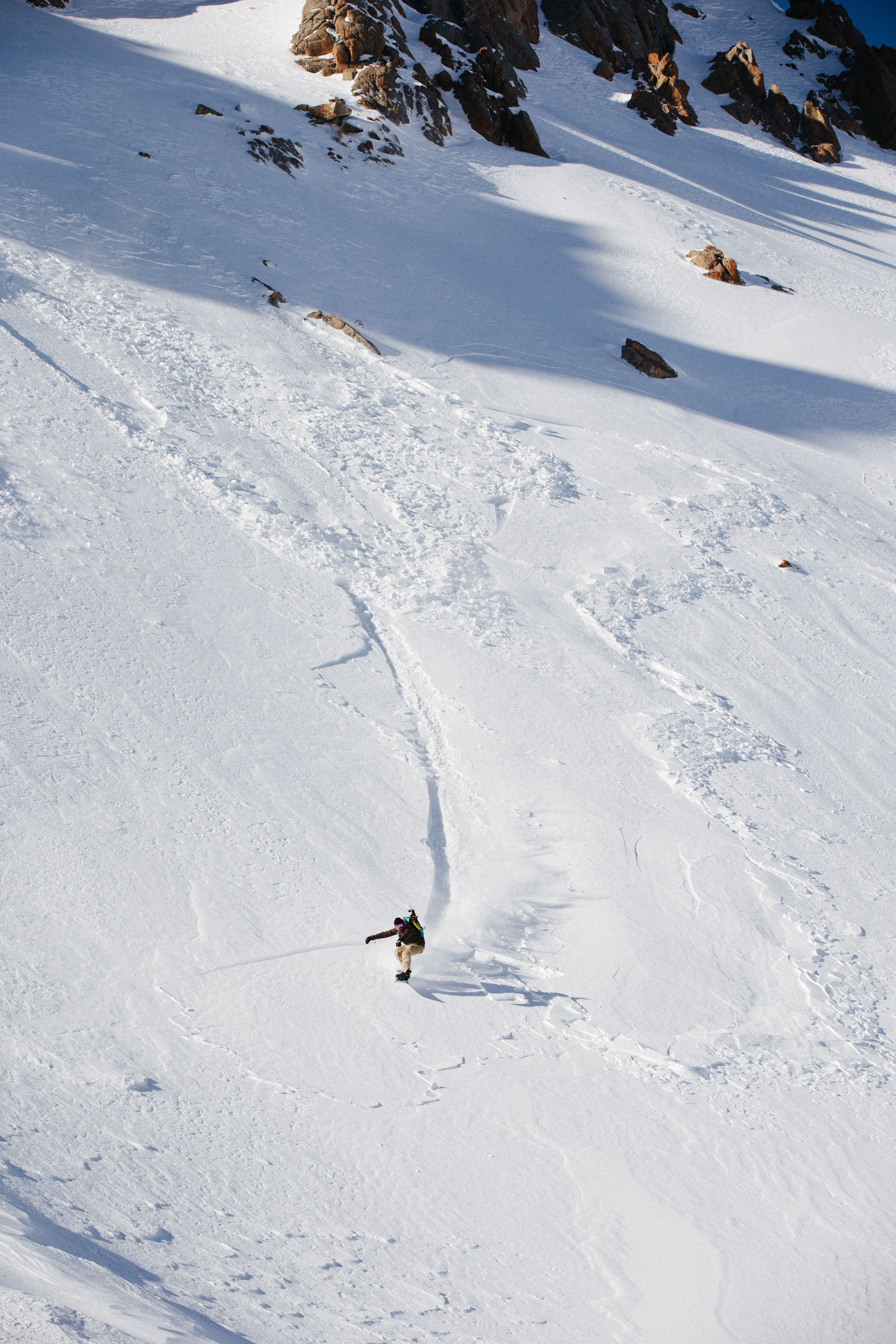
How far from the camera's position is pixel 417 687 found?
9891mm

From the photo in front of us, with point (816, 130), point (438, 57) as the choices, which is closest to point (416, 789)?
point (438, 57)

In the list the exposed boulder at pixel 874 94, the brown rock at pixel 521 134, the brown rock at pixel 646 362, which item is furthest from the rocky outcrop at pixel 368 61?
the exposed boulder at pixel 874 94

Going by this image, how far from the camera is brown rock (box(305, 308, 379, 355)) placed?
50.6 feet

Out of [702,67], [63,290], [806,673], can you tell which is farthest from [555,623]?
[702,67]

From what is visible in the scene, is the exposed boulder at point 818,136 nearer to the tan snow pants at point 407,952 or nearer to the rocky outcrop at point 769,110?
the rocky outcrop at point 769,110

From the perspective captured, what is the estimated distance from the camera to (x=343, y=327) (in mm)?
15609

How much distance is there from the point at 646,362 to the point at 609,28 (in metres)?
23.7

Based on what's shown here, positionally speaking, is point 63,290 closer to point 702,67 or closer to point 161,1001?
point 161,1001

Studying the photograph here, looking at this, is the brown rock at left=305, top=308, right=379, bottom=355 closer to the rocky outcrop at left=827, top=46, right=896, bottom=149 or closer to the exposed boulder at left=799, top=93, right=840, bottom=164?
the exposed boulder at left=799, top=93, right=840, bottom=164

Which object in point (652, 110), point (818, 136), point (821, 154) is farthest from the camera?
point (818, 136)

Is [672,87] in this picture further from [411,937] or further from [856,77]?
[411,937]

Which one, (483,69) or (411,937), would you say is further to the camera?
(483,69)

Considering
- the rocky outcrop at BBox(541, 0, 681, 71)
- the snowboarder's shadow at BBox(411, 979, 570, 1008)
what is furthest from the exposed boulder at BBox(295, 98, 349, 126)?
the snowboarder's shadow at BBox(411, 979, 570, 1008)

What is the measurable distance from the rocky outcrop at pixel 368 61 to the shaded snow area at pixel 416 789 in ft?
19.8
